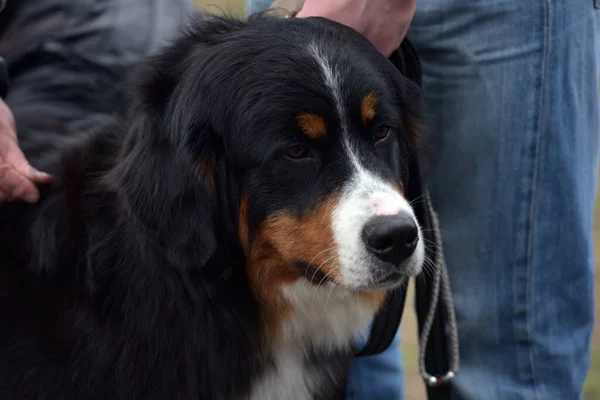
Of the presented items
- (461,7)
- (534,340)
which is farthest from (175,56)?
(534,340)

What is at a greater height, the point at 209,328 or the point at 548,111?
the point at 548,111

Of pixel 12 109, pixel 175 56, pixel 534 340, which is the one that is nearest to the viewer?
pixel 175 56

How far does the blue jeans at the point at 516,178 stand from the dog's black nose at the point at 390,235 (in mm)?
530

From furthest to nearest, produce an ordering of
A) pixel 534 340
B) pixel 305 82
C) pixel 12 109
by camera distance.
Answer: pixel 12 109, pixel 534 340, pixel 305 82

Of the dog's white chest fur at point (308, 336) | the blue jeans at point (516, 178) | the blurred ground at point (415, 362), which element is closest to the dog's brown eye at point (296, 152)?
the dog's white chest fur at point (308, 336)

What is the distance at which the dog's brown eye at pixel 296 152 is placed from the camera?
7.75 feet

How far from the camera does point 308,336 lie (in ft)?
8.70

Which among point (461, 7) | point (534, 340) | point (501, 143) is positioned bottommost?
point (534, 340)

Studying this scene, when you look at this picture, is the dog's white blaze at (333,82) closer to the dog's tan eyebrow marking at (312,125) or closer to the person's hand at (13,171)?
the dog's tan eyebrow marking at (312,125)

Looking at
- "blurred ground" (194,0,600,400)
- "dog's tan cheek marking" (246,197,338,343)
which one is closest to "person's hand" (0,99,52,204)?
"dog's tan cheek marking" (246,197,338,343)

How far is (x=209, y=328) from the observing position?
248 cm

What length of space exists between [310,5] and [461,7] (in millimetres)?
436

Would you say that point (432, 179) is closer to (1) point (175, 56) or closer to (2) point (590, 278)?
(2) point (590, 278)

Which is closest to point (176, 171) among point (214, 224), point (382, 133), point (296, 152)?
point (214, 224)
